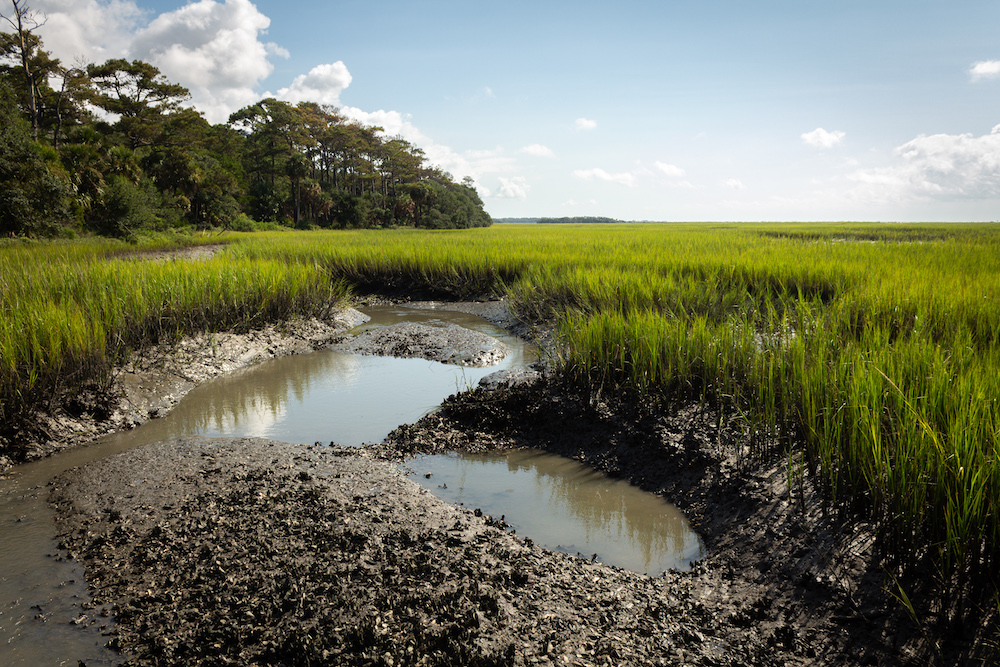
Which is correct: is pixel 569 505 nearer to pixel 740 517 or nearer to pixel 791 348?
pixel 740 517

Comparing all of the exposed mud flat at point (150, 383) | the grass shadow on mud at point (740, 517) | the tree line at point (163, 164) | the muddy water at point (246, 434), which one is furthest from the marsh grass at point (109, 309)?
the tree line at point (163, 164)

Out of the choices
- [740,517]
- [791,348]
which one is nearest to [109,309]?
[740,517]

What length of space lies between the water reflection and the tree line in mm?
18426

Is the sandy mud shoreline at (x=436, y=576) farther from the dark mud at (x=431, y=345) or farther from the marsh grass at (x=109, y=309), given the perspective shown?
the dark mud at (x=431, y=345)

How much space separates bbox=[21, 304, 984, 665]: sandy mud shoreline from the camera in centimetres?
185

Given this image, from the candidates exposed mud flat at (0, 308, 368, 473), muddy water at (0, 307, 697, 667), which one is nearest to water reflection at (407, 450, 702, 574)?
muddy water at (0, 307, 697, 667)

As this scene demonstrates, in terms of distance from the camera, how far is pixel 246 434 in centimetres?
427

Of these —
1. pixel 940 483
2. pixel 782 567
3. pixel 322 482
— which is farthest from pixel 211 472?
pixel 940 483

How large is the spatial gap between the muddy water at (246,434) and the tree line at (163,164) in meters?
15.3

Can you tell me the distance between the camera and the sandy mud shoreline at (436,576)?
6.07ft

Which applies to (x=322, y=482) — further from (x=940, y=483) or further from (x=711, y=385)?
(x=940, y=483)

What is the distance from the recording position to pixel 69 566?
2.47 meters

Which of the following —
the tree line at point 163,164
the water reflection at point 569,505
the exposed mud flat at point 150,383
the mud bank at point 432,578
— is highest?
the tree line at point 163,164

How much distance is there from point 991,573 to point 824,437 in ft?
2.73
